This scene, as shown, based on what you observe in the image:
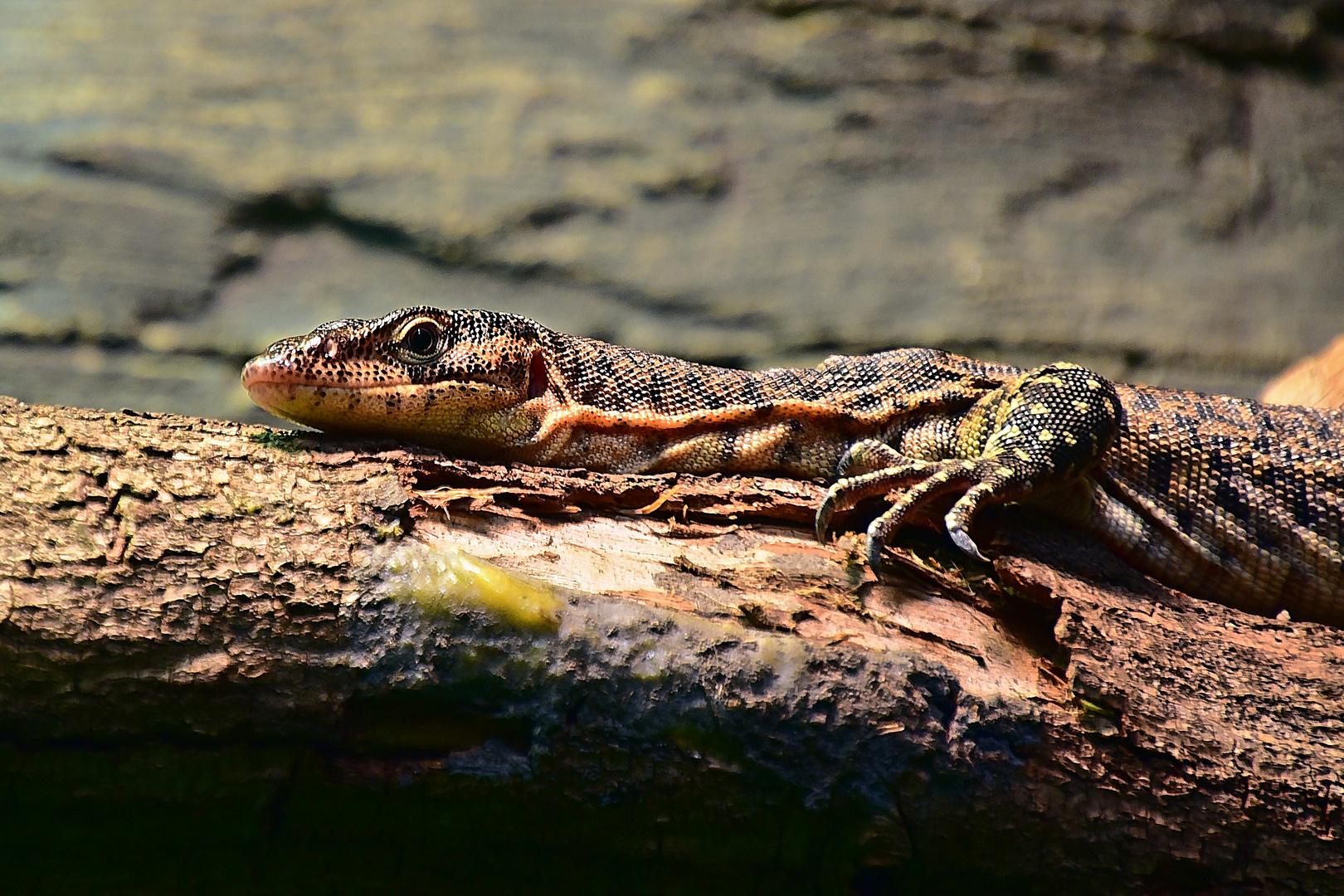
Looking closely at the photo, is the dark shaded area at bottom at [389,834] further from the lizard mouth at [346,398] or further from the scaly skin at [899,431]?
the lizard mouth at [346,398]

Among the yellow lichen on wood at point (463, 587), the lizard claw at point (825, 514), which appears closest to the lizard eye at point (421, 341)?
the yellow lichen on wood at point (463, 587)

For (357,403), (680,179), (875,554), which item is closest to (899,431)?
(875,554)

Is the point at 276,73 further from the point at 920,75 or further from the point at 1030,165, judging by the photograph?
the point at 1030,165

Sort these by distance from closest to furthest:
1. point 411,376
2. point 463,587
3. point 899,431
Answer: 1. point 463,587
2. point 411,376
3. point 899,431

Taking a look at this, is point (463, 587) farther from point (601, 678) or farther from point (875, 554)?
point (875, 554)

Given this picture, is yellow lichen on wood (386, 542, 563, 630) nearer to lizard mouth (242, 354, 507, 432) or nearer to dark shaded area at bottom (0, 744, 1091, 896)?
dark shaded area at bottom (0, 744, 1091, 896)

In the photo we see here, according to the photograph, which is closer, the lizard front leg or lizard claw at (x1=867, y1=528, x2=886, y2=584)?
lizard claw at (x1=867, y1=528, x2=886, y2=584)

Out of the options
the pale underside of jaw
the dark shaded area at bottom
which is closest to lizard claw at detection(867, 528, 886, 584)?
the dark shaded area at bottom
